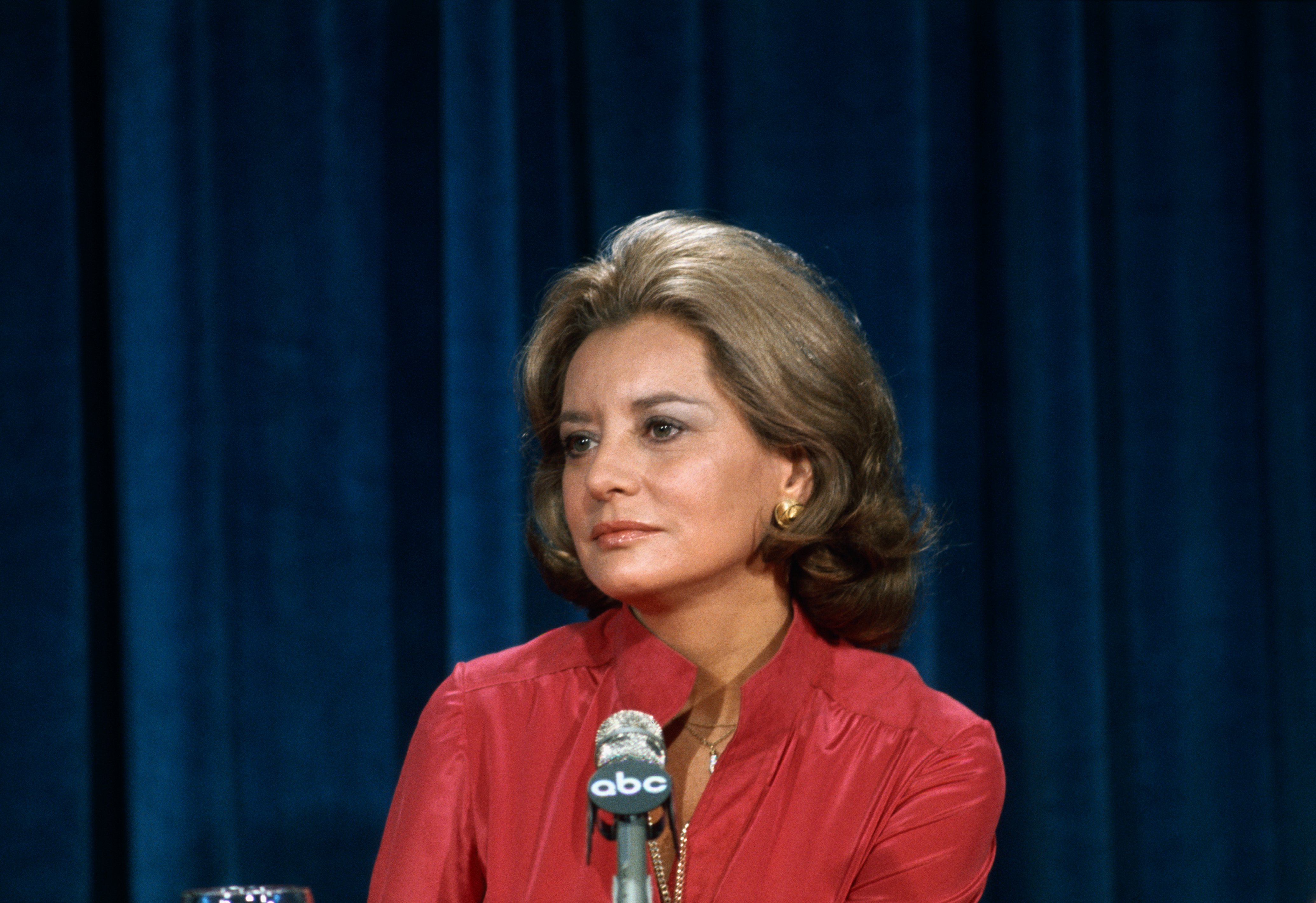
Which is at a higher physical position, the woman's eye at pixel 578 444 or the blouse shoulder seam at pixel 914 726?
the woman's eye at pixel 578 444

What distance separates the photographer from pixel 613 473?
1.60 m

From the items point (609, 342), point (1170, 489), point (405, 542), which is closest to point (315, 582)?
point (405, 542)

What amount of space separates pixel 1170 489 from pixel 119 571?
1842 mm

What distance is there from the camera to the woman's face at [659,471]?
1602 millimetres

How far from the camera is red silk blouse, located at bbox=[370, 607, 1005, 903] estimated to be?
1.58 metres

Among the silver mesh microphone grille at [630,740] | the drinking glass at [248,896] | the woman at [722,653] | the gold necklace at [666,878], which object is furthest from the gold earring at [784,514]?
the drinking glass at [248,896]

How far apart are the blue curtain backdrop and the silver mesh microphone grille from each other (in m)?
1.28

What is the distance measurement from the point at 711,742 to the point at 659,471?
0.36 metres

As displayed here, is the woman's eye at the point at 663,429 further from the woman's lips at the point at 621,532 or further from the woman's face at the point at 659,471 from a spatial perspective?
the woman's lips at the point at 621,532

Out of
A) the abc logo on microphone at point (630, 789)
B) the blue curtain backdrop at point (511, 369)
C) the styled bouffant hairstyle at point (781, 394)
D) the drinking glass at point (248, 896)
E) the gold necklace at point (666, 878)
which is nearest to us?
the abc logo on microphone at point (630, 789)

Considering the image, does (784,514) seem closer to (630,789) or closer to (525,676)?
(525,676)

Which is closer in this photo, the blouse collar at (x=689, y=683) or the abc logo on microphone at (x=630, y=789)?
the abc logo on microphone at (x=630, y=789)

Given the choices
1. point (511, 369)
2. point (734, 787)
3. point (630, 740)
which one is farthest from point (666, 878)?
point (511, 369)

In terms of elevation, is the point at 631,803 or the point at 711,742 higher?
the point at 631,803
